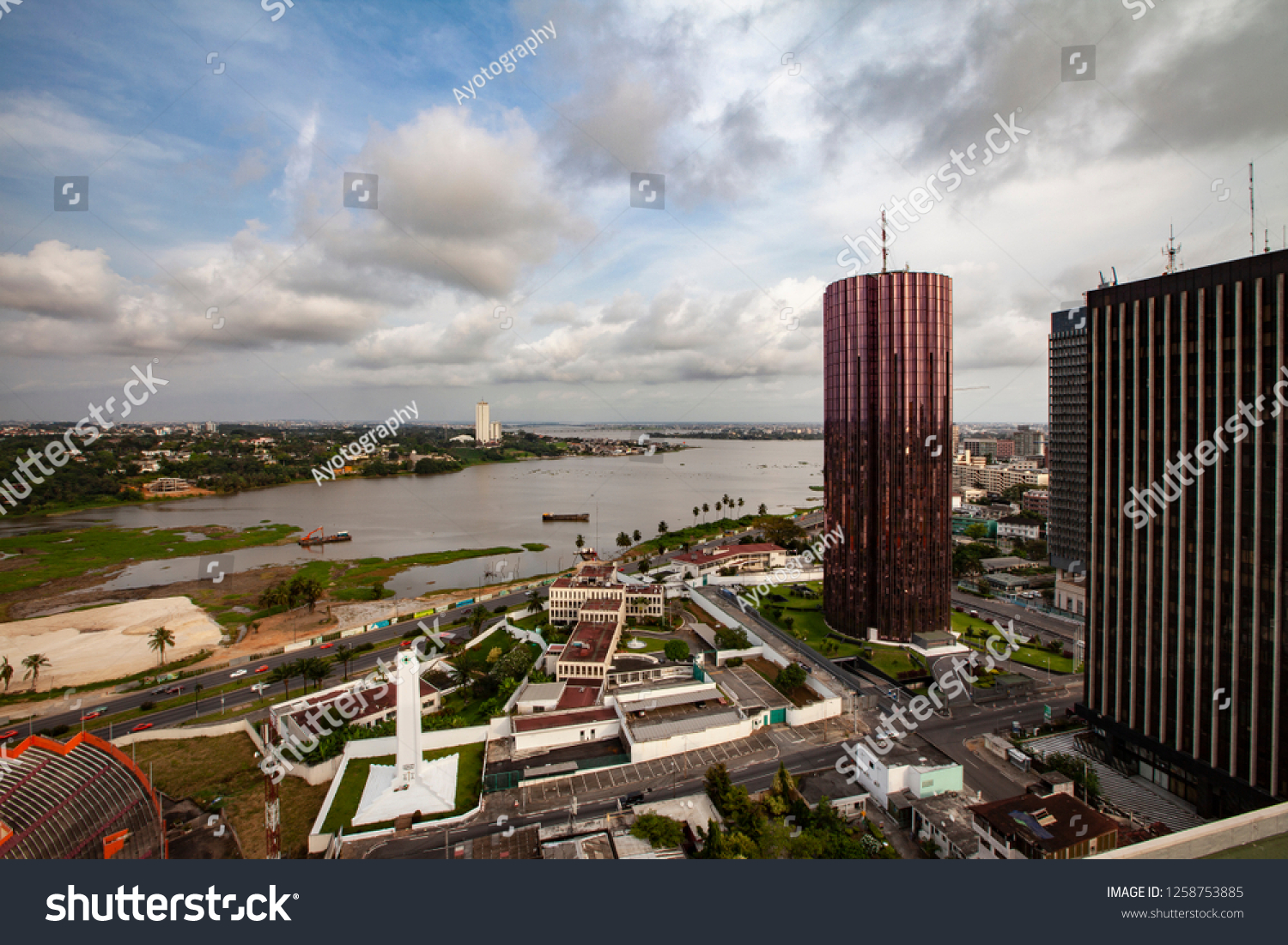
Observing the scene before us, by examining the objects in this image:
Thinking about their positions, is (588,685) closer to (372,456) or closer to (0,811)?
(0,811)

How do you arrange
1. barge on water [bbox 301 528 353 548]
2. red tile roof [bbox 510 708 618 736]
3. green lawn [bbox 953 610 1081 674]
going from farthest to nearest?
barge on water [bbox 301 528 353 548]
green lawn [bbox 953 610 1081 674]
red tile roof [bbox 510 708 618 736]

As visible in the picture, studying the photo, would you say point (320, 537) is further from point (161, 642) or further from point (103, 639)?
point (161, 642)

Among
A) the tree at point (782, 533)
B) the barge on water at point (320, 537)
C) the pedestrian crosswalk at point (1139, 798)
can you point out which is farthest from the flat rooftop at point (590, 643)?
the barge on water at point (320, 537)

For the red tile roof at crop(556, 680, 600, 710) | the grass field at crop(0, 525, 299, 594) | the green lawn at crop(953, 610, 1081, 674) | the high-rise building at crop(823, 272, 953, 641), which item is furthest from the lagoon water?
the green lawn at crop(953, 610, 1081, 674)

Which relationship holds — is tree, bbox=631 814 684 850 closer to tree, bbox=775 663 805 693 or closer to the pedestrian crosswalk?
tree, bbox=775 663 805 693

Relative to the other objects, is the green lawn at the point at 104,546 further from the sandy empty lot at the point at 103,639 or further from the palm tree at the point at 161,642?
the palm tree at the point at 161,642
